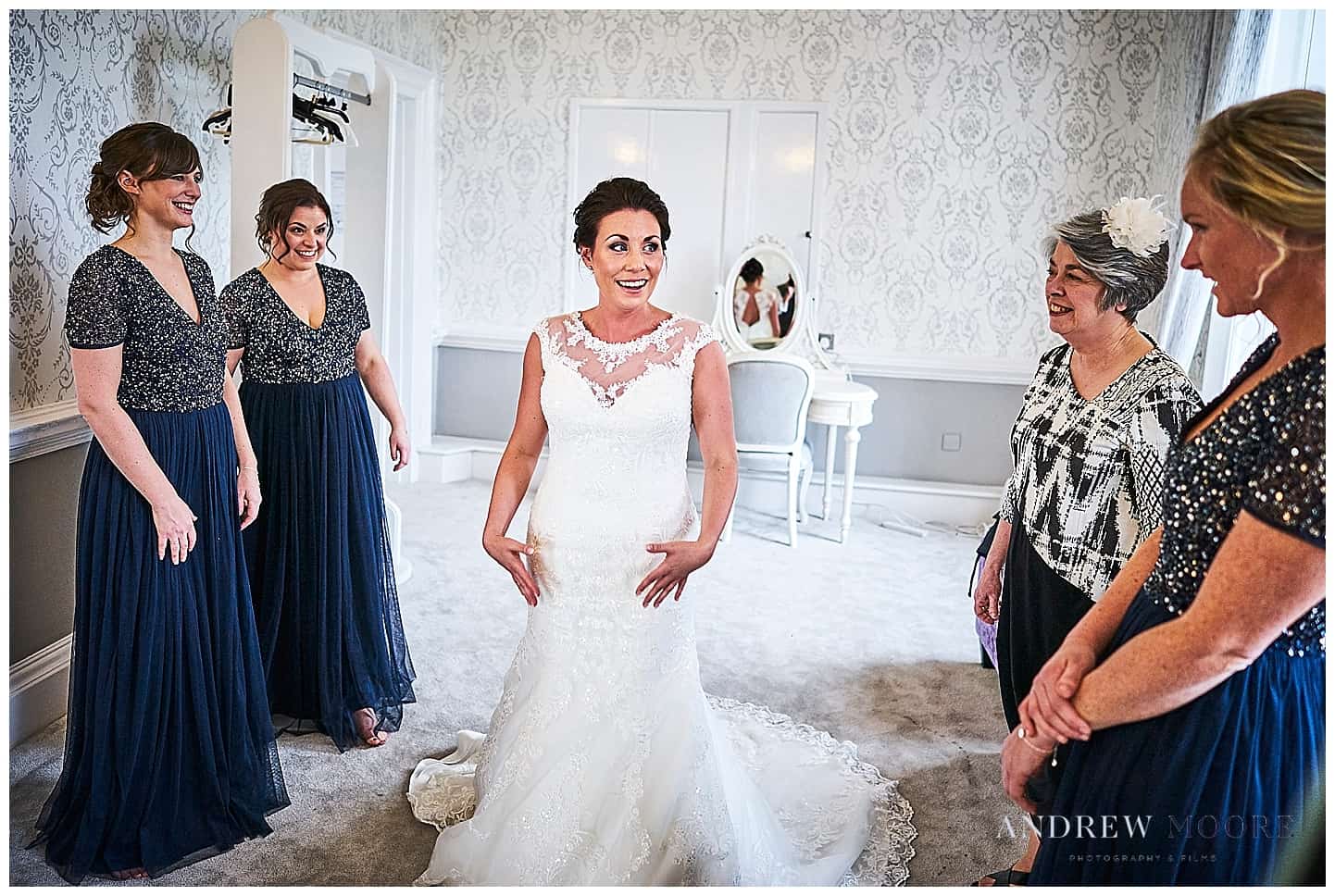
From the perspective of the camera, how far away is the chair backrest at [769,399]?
14.9ft

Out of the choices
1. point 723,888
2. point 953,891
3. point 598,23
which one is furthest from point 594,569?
point 598,23

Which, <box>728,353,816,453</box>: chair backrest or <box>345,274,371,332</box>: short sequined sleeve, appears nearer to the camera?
<box>345,274,371,332</box>: short sequined sleeve

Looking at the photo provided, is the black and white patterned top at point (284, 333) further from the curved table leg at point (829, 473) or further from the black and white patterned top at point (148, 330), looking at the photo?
the curved table leg at point (829, 473)

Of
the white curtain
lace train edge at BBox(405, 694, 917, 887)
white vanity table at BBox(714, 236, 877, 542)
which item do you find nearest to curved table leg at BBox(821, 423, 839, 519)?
white vanity table at BBox(714, 236, 877, 542)

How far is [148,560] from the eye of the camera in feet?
7.08

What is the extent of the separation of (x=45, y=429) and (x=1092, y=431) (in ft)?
7.40

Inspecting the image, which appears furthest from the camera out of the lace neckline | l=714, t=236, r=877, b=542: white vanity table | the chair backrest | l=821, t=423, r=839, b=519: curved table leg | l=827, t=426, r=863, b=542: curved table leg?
l=714, t=236, r=877, b=542: white vanity table

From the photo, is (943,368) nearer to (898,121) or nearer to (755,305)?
(755,305)

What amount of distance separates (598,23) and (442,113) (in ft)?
2.83

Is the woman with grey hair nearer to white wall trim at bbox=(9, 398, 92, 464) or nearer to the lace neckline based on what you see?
the lace neckline

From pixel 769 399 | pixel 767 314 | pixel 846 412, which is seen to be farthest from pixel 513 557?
pixel 767 314

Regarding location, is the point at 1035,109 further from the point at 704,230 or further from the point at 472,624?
the point at 472,624

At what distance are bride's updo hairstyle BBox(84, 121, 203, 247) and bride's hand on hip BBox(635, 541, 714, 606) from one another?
1.12 meters

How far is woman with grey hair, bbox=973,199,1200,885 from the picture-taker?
71.8 inches
